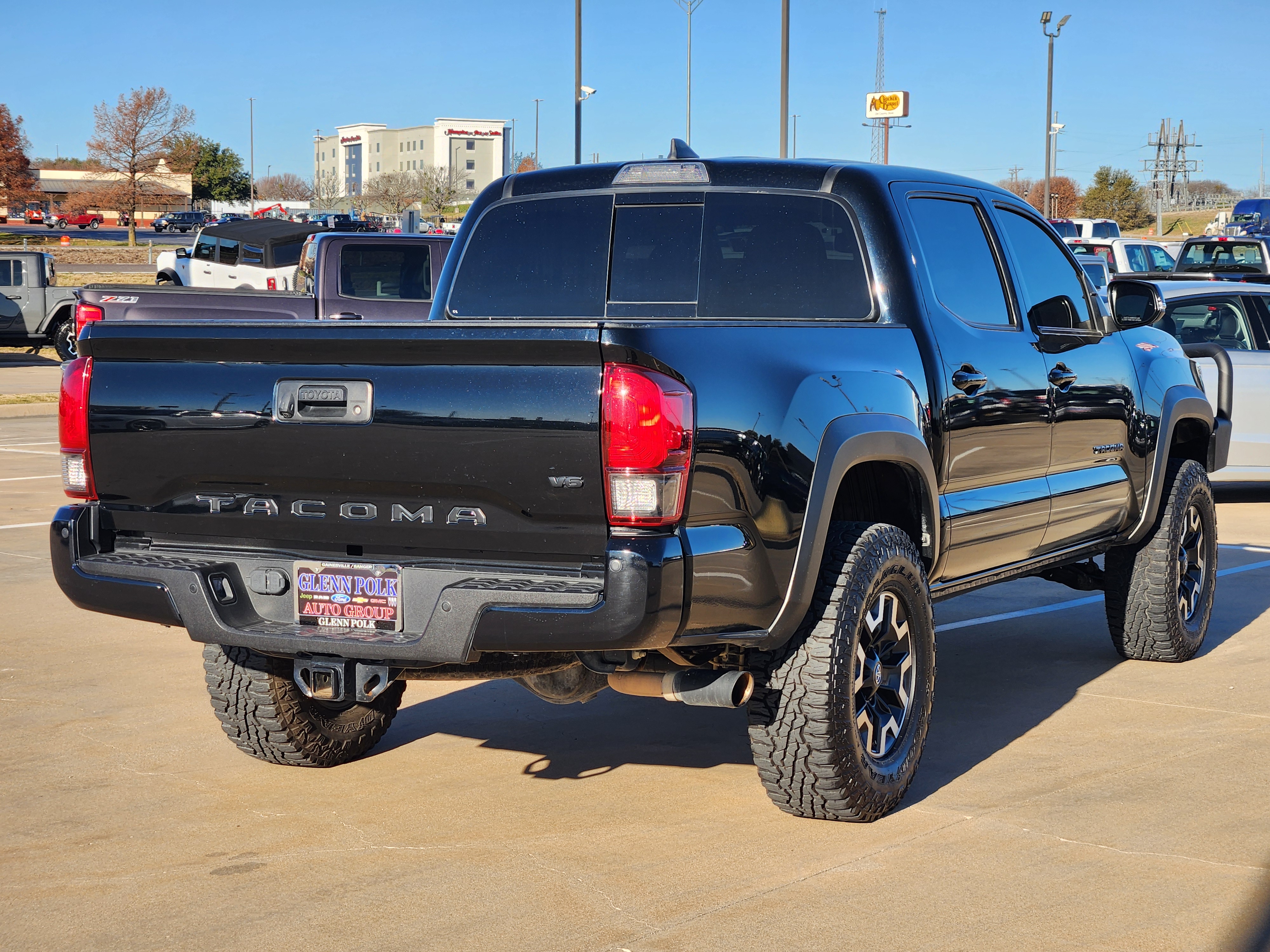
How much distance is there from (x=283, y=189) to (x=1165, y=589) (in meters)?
137

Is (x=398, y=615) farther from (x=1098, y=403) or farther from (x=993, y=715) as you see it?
(x=1098, y=403)

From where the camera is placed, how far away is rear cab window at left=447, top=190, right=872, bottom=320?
5230mm

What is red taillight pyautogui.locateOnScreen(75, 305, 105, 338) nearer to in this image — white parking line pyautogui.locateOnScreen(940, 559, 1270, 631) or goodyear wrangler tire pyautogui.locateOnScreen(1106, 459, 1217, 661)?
white parking line pyautogui.locateOnScreen(940, 559, 1270, 631)

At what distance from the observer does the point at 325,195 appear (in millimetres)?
125562

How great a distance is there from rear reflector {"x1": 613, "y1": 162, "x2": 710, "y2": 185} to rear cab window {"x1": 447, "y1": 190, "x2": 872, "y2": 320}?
6 centimetres

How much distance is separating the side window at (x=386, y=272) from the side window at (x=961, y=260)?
9690mm

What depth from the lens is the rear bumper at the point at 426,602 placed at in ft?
12.3

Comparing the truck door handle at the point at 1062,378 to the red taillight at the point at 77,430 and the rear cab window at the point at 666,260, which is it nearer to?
the rear cab window at the point at 666,260

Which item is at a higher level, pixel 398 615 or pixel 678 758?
pixel 398 615

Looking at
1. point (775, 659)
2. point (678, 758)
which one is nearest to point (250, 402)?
point (775, 659)

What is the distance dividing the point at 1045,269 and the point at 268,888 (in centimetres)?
410

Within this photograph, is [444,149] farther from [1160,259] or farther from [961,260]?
[961,260]

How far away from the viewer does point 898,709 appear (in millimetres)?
4828

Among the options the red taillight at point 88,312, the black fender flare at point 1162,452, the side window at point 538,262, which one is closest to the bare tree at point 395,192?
the red taillight at point 88,312
